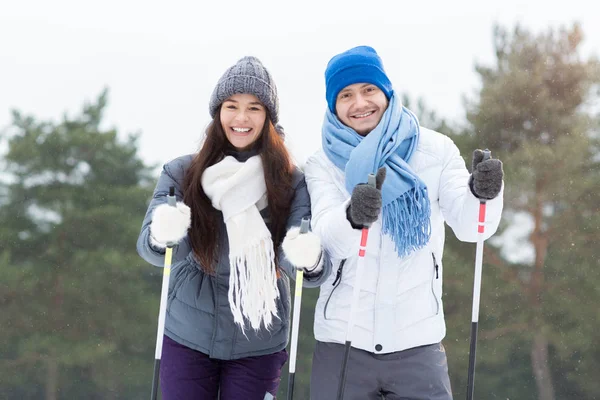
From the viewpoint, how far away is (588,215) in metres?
14.4

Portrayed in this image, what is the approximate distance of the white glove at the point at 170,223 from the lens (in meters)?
2.50

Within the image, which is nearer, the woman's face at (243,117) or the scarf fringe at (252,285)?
the scarf fringe at (252,285)

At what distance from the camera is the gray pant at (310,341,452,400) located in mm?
2516

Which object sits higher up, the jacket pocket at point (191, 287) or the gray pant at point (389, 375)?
the jacket pocket at point (191, 287)

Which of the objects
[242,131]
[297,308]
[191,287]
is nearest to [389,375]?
[297,308]


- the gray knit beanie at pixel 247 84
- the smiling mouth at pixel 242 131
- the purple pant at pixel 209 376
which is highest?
the gray knit beanie at pixel 247 84

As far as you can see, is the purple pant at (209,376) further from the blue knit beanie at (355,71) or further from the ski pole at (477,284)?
the blue knit beanie at (355,71)

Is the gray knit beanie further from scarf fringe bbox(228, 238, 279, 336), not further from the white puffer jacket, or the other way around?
scarf fringe bbox(228, 238, 279, 336)

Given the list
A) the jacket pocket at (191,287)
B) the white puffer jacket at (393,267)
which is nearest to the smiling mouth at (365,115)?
the white puffer jacket at (393,267)

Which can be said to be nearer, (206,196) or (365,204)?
(365,204)

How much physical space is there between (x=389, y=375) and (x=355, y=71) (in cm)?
106

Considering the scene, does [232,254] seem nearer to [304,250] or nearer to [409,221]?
[304,250]

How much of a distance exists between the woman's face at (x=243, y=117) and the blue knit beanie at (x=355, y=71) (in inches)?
11.0

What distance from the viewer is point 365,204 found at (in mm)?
2359
